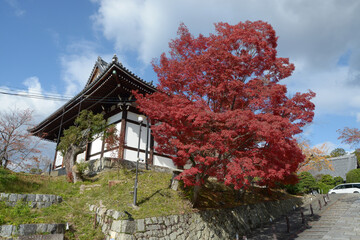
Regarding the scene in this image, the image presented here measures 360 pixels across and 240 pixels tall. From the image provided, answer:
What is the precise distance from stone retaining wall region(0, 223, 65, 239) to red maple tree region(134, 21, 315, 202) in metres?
5.35

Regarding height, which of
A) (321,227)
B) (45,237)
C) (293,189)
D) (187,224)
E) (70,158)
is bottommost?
(321,227)

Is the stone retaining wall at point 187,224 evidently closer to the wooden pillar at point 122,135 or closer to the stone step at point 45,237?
the stone step at point 45,237

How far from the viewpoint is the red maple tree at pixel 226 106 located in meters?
10.0

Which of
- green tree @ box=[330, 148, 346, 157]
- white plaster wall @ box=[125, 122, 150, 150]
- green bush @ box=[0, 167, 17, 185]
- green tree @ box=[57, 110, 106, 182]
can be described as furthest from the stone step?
green tree @ box=[330, 148, 346, 157]

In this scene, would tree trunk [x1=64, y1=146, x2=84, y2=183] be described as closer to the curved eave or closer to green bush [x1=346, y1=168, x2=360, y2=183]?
the curved eave

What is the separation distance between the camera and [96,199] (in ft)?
37.5

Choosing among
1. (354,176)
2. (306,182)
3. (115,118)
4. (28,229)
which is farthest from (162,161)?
(354,176)

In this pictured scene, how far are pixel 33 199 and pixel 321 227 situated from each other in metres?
15.9

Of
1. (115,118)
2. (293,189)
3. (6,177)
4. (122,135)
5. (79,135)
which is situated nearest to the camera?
(6,177)

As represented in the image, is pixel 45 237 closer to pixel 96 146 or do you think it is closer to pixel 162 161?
pixel 162 161

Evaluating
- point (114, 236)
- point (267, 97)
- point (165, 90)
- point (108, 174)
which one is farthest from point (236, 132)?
point (108, 174)

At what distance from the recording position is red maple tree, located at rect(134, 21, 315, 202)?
10016 mm

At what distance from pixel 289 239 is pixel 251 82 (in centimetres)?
867

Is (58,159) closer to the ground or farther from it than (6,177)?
farther from it
